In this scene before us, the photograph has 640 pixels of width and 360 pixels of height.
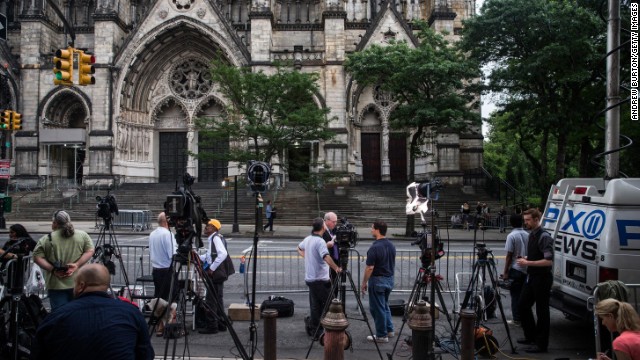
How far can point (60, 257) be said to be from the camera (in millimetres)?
6324

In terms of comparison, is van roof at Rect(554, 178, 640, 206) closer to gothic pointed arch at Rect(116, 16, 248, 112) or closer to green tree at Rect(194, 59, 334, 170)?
green tree at Rect(194, 59, 334, 170)

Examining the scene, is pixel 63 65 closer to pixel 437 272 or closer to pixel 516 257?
pixel 437 272

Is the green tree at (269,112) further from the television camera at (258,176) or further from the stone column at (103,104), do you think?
the television camera at (258,176)

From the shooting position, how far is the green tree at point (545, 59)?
722 inches

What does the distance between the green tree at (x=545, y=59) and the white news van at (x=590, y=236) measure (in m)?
12.8

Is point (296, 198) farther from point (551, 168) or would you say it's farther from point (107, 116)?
point (551, 168)

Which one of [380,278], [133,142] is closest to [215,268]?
[380,278]

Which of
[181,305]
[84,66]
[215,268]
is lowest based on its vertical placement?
[181,305]

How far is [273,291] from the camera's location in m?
9.94

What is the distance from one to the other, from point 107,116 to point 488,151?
42.3 m

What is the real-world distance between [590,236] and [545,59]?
14.0 meters

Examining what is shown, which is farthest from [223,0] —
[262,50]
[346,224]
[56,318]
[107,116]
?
[56,318]

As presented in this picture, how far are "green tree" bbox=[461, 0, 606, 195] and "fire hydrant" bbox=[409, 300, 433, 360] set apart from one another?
15640 millimetres

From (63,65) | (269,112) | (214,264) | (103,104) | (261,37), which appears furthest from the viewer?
(103,104)
